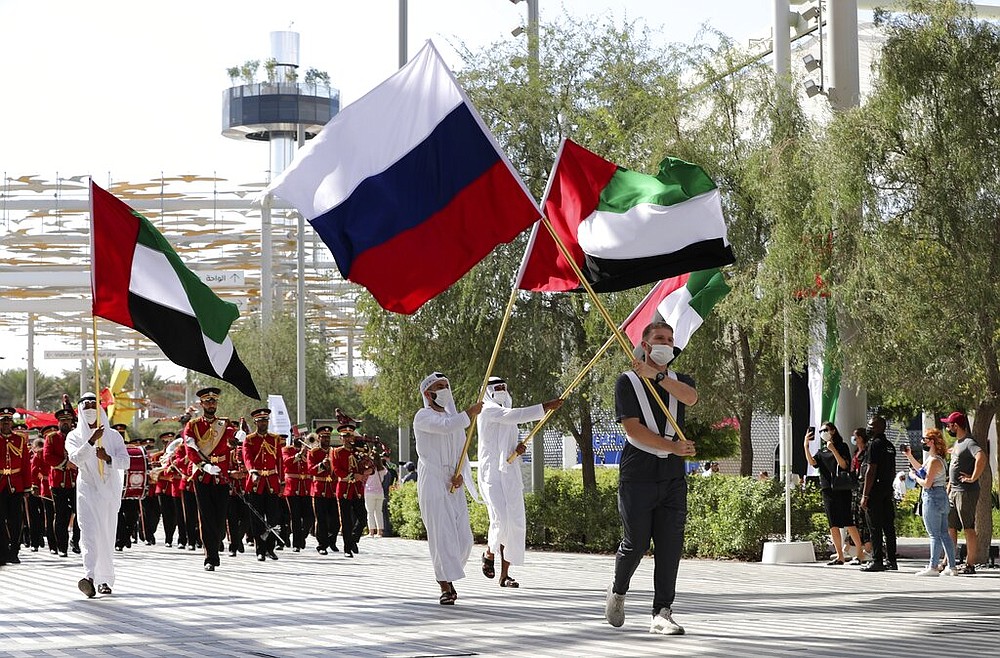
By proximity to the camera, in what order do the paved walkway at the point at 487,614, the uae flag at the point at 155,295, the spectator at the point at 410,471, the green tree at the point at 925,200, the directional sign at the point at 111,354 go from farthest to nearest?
1. the directional sign at the point at 111,354
2. the spectator at the point at 410,471
3. the green tree at the point at 925,200
4. the uae flag at the point at 155,295
5. the paved walkway at the point at 487,614

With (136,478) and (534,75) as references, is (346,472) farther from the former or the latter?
(534,75)

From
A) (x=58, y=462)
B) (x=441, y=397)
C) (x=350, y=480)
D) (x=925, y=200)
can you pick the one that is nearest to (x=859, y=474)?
(x=925, y=200)

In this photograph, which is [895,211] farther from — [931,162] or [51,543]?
[51,543]

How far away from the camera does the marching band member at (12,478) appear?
20.7m

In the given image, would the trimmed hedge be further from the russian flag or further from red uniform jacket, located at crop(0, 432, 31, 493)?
the russian flag

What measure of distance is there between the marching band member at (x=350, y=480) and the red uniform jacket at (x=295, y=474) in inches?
19.2

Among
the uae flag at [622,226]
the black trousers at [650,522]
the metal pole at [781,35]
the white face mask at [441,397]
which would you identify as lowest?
the black trousers at [650,522]

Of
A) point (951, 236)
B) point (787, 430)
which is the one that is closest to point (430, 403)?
point (951, 236)

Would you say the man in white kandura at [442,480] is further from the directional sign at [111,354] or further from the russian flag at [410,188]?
the directional sign at [111,354]

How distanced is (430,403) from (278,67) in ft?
211

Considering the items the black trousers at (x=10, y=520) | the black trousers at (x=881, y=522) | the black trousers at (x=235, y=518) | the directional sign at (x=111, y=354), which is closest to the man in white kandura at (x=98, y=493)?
the black trousers at (x=10, y=520)

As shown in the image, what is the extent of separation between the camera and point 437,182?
11.9 metres

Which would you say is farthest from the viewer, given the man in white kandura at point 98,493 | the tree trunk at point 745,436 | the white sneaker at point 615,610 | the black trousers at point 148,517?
the black trousers at point 148,517

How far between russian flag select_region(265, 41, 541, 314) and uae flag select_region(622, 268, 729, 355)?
8.13 ft
